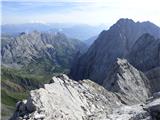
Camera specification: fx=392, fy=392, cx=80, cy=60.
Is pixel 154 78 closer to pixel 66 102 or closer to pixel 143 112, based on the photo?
pixel 66 102

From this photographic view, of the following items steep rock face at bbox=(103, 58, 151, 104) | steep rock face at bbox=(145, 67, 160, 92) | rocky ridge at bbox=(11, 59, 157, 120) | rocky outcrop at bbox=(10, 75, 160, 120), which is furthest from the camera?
steep rock face at bbox=(145, 67, 160, 92)

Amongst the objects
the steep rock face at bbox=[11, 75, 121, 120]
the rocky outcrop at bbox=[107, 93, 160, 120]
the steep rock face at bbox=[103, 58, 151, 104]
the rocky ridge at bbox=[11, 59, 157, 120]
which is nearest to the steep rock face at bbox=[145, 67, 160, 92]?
the steep rock face at bbox=[103, 58, 151, 104]

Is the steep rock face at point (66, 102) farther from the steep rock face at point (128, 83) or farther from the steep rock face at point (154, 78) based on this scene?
the steep rock face at point (154, 78)

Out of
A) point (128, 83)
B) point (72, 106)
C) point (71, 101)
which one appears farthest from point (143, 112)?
point (128, 83)

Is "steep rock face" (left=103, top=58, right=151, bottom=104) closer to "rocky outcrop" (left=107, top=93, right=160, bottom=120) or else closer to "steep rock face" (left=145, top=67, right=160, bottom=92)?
"steep rock face" (left=145, top=67, right=160, bottom=92)

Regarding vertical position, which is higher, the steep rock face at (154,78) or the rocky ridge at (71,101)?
the rocky ridge at (71,101)

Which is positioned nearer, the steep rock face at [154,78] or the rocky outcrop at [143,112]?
Answer: the rocky outcrop at [143,112]

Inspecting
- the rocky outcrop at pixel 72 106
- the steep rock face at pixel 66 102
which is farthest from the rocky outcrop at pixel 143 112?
the steep rock face at pixel 66 102
